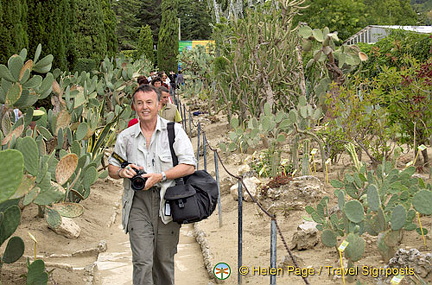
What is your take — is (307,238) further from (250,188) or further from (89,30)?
(89,30)

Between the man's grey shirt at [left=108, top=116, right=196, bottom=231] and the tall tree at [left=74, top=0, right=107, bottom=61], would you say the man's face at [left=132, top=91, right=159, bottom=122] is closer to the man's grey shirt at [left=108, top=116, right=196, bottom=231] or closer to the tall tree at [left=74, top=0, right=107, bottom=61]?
the man's grey shirt at [left=108, top=116, right=196, bottom=231]

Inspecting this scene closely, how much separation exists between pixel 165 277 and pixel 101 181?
5.51m

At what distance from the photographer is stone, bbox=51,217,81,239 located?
6.65 metres

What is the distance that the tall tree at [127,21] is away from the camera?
190ft

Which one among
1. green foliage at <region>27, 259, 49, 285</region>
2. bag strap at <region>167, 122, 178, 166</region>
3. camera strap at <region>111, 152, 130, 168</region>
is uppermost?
bag strap at <region>167, 122, 178, 166</region>

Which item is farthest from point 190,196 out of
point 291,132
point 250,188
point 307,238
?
point 291,132

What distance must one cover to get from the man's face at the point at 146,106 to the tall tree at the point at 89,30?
13160mm

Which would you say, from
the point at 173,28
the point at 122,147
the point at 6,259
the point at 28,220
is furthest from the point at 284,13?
the point at 173,28

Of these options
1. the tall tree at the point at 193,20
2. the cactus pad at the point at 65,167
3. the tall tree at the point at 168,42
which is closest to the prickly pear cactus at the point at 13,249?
the cactus pad at the point at 65,167

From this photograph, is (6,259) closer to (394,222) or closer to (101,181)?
(394,222)

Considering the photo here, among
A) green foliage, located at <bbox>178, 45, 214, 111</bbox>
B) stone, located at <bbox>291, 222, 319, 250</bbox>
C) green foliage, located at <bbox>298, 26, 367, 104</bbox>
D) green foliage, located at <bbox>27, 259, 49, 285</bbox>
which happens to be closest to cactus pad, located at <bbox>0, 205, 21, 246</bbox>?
green foliage, located at <bbox>27, 259, 49, 285</bbox>

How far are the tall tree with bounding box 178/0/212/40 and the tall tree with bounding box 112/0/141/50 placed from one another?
4055 millimetres

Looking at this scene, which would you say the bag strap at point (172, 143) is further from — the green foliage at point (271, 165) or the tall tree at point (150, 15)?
the tall tree at point (150, 15)

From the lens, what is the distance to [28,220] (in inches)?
268
